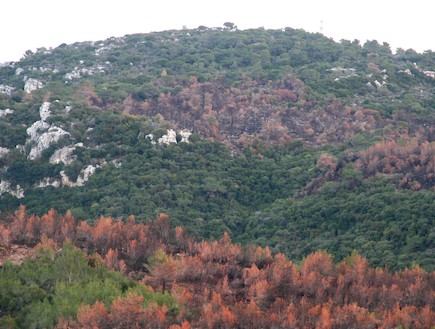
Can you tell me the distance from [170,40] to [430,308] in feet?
257

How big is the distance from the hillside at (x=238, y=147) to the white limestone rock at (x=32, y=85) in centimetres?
22

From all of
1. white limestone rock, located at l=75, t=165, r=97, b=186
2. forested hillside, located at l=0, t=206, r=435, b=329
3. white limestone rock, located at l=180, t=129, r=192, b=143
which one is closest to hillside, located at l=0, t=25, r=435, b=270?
white limestone rock, located at l=75, t=165, r=97, b=186

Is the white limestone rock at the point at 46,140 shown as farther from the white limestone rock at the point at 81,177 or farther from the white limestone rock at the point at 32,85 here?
the white limestone rock at the point at 32,85

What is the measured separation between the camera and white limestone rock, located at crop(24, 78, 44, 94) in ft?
248

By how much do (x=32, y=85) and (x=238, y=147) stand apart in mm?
26228

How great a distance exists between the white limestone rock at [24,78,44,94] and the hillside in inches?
8.7

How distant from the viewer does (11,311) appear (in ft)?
76.9

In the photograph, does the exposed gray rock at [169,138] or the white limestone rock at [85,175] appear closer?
the white limestone rock at [85,175]

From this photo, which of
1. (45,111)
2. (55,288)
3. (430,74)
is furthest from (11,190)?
(430,74)

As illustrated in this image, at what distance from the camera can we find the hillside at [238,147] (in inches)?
1842

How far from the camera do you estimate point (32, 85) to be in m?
76.6

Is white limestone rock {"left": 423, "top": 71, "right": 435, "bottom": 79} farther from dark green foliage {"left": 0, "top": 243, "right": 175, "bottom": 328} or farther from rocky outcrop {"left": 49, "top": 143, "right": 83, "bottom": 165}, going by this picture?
dark green foliage {"left": 0, "top": 243, "right": 175, "bottom": 328}

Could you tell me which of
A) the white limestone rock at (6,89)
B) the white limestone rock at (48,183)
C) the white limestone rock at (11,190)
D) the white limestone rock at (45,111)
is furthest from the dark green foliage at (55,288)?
the white limestone rock at (6,89)

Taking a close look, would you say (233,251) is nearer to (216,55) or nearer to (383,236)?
(383,236)
